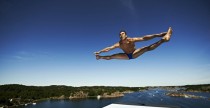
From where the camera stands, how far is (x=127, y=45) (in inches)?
225

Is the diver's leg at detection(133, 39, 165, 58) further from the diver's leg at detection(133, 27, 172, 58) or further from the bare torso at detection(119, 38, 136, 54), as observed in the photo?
the bare torso at detection(119, 38, 136, 54)

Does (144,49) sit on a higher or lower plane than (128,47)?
lower

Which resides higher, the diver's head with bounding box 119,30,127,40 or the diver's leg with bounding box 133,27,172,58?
the diver's head with bounding box 119,30,127,40

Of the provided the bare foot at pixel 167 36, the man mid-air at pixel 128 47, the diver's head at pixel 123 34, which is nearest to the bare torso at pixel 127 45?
the man mid-air at pixel 128 47

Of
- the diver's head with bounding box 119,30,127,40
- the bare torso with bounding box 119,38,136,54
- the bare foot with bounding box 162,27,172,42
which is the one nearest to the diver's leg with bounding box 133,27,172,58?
the bare foot with bounding box 162,27,172,42

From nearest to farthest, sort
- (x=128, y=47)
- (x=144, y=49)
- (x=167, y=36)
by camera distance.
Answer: (x=167, y=36) → (x=144, y=49) → (x=128, y=47)

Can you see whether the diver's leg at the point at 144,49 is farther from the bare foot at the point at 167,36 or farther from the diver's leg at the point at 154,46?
the bare foot at the point at 167,36

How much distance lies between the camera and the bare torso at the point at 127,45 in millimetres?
5580

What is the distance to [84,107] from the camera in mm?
72000

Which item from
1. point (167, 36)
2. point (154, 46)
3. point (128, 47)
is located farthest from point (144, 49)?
point (167, 36)

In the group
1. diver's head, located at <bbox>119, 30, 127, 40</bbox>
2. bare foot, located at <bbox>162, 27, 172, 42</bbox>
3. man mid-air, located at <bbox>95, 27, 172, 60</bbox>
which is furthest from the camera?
diver's head, located at <bbox>119, 30, 127, 40</bbox>

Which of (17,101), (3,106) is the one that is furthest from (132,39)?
(17,101)

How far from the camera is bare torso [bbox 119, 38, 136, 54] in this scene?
5.58m

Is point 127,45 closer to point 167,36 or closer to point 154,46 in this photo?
point 154,46
